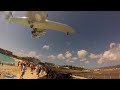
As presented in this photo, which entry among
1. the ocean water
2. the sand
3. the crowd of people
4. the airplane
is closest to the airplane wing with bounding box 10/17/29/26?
the airplane

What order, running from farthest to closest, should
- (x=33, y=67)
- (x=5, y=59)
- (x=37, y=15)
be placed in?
1. (x=33, y=67)
2. (x=5, y=59)
3. (x=37, y=15)

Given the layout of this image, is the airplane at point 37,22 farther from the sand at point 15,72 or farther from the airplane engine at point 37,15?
the sand at point 15,72

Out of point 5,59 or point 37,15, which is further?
point 5,59

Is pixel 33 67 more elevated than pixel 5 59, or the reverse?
pixel 5 59

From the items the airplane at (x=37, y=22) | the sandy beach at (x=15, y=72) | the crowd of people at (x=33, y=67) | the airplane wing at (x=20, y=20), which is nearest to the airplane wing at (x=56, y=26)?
the airplane at (x=37, y=22)

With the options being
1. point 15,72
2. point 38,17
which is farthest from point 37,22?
point 15,72

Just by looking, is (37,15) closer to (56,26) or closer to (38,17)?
(38,17)

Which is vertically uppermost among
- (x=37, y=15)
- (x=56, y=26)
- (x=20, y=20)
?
(x=37, y=15)
